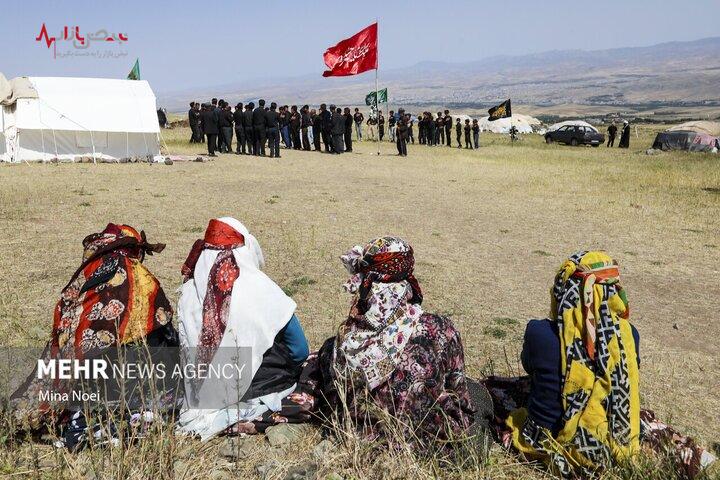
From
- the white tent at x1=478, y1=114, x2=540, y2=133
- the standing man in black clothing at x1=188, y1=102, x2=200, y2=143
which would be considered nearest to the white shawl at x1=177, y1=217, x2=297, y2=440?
the standing man in black clothing at x1=188, y1=102, x2=200, y2=143

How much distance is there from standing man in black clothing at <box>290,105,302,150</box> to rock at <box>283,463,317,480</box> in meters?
17.9

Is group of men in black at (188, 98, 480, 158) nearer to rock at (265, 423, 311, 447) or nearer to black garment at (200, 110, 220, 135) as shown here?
black garment at (200, 110, 220, 135)

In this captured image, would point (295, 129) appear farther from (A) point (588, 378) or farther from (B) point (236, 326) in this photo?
(A) point (588, 378)

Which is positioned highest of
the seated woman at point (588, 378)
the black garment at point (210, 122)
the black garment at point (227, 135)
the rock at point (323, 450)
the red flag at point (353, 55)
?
the red flag at point (353, 55)

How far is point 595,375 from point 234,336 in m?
1.83

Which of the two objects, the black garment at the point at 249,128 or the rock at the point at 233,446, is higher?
the black garment at the point at 249,128

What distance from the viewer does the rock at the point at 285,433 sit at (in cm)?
336

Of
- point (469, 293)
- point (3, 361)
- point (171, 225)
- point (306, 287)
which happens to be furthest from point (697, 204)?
point (3, 361)

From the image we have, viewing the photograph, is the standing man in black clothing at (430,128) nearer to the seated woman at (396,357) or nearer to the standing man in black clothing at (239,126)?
the standing man in black clothing at (239,126)

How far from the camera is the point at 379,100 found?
2530cm

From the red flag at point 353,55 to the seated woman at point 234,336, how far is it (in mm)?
16459

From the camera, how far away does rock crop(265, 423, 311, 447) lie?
132 inches

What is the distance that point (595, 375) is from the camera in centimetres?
296

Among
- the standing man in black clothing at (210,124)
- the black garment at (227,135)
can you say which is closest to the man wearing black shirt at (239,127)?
the black garment at (227,135)
